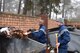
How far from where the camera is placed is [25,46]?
7184 millimetres

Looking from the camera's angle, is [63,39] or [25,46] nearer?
[25,46]

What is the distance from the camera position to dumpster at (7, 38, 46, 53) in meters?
Answer: 7.03

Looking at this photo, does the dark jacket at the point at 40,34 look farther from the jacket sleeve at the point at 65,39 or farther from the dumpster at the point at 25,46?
the dumpster at the point at 25,46

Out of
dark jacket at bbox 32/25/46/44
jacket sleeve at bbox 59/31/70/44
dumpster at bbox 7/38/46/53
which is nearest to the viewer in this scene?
dumpster at bbox 7/38/46/53

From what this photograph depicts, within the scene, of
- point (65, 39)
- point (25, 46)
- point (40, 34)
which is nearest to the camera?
point (25, 46)

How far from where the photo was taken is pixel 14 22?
962cm

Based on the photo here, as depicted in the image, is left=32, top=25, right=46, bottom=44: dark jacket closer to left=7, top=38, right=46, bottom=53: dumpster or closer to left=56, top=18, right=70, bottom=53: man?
left=56, top=18, right=70, bottom=53: man

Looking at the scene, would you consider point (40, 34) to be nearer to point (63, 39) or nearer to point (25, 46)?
point (63, 39)

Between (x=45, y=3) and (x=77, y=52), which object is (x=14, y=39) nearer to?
(x=77, y=52)

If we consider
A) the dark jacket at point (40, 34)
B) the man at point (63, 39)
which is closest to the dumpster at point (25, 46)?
the dark jacket at point (40, 34)

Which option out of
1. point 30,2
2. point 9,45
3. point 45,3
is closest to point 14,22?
point 9,45

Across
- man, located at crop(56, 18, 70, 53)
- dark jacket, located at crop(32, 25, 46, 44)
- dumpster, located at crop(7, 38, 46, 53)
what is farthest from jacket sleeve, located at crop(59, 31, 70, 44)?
dumpster, located at crop(7, 38, 46, 53)

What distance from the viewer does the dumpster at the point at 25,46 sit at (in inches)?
277

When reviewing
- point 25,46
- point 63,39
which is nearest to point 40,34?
point 63,39
